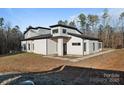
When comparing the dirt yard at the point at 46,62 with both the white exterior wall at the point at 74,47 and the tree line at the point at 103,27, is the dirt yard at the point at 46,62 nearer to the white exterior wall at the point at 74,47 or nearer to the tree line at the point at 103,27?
the tree line at the point at 103,27

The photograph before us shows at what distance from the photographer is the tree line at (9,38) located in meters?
5.81

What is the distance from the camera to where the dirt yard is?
5.63 meters

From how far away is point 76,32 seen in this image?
602cm

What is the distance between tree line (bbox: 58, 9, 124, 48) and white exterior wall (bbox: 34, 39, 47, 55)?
0.85 metres

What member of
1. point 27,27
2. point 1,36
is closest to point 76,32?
point 27,27

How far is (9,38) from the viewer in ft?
19.8

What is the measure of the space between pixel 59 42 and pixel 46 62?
2.52ft

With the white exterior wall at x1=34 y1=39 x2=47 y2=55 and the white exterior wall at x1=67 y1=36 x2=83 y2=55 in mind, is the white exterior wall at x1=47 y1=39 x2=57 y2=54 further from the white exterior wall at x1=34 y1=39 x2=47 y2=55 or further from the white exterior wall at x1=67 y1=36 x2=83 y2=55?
the white exterior wall at x1=67 y1=36 x2=83 y2=55

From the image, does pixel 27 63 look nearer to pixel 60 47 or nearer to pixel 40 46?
pixel 40 46

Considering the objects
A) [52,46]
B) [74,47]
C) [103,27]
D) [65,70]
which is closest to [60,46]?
[52,46]

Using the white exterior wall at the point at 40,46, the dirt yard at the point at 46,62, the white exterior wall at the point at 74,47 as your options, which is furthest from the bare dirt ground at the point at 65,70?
the white exterior wall at the point at 74,47
